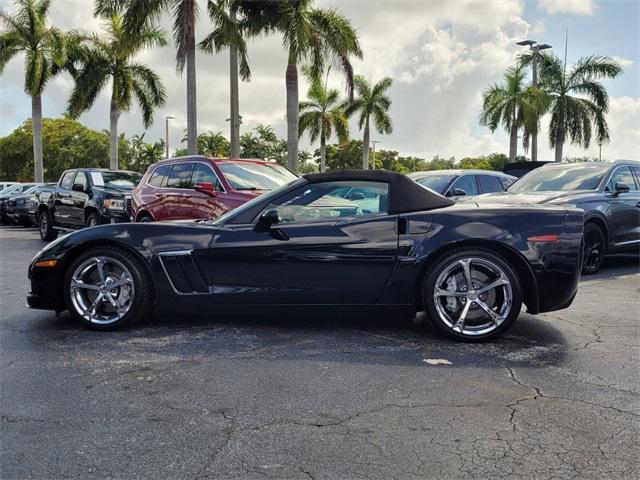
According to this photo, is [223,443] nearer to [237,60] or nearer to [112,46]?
[237,60]

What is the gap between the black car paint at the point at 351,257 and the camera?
4.65m

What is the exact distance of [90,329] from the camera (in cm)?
493

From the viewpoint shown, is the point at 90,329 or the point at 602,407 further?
the point at 90,329

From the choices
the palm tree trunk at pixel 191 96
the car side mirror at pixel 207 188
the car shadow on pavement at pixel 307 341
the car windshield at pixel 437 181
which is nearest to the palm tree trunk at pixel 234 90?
the palm tree trunk at pixel 191 96

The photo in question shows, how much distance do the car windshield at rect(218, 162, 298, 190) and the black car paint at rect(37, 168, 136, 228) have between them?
3.52 meters

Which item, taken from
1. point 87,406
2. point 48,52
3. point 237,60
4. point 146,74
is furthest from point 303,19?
point 87,406

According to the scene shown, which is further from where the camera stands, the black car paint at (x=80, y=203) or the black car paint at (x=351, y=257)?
the black car paint at (x=80, y=203)

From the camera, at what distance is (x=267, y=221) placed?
478 centimetres

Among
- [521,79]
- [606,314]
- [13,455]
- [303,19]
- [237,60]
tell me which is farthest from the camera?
[521,79]

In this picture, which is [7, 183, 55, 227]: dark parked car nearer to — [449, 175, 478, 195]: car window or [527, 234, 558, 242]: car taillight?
[449, 175, 478, 195]: car window

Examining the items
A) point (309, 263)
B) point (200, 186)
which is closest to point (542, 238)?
point (309, 263)

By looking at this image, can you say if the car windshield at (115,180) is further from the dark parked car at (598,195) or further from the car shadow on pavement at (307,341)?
the dark parked car at (598,195)

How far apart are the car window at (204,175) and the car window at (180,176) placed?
0.40 ft

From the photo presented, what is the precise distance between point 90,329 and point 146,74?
28.4 meters
